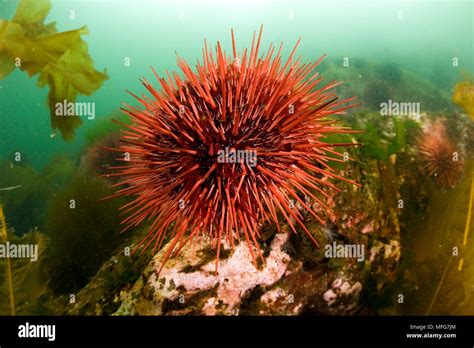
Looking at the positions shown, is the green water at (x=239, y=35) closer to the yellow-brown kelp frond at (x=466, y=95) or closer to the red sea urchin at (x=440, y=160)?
the yellow-brown kelp frond at (x=466, y=95)

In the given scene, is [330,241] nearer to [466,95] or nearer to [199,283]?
[199,283]

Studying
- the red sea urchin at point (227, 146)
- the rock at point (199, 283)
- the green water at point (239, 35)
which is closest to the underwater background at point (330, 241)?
the rock at point (199, 283)

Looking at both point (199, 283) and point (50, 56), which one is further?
point (50, 56)

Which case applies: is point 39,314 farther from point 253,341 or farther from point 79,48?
point 79,48

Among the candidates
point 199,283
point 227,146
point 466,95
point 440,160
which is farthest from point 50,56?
point 466,95

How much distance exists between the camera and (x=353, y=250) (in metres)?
1.93

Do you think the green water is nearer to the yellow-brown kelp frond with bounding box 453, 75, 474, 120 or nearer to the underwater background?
the yellow-brown kelp frond with bounding box 453, 75, 474, 120

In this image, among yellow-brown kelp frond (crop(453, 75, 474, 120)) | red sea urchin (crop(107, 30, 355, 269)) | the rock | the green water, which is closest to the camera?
red sea urchin (crop(107, 30, 355, 269))

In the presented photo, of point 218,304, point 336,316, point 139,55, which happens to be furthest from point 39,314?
point 139,55

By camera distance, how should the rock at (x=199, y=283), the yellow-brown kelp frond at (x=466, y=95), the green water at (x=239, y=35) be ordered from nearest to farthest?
the rock at (x=199, y=283) < the yellow-brown kelp frond at (x=466, y=95) < the green water at (x=239, y=35)

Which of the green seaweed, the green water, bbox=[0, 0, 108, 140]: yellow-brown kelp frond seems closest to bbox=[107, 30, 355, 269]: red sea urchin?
the green water

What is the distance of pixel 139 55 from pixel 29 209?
149ft

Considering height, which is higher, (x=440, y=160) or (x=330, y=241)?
(x=440, y=160)

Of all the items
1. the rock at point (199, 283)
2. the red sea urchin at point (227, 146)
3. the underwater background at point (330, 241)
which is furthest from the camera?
the underwater background at point (330, 241)
